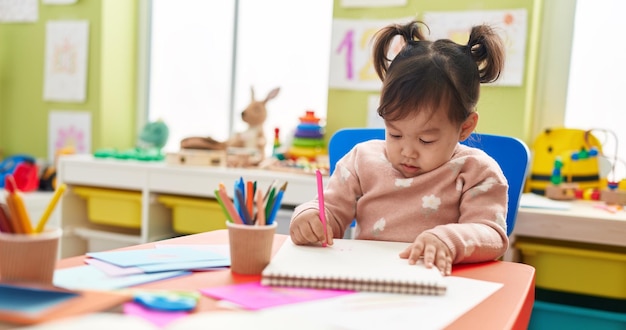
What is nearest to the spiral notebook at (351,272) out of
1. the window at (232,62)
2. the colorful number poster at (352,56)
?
the colorful number poster at (352,56)

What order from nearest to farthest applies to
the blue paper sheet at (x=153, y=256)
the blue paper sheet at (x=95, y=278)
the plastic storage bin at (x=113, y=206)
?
the blue paper sheet at (x=95, y=278) → the blue paper sheet at (x=153, y=256) → the plastic storage bin at (x=113, y=206)

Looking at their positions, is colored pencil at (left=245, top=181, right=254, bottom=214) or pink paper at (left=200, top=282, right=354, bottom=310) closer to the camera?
pink paper at (left=200, top=282, right=354, bottom=310)

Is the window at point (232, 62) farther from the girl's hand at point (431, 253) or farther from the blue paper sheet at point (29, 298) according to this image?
the blue paper sheet at point (29, 298)

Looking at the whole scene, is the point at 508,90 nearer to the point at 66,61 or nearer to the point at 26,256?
the point at 26,256

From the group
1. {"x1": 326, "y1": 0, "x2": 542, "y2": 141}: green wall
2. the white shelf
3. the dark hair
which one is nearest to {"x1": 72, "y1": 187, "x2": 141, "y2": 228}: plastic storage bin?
the white shelf

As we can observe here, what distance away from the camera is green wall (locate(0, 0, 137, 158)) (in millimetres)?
2590

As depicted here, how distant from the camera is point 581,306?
1.64m

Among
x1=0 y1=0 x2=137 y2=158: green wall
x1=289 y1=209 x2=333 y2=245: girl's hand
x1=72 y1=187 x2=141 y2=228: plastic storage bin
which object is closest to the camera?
x1=289 y1=209 x2=333 y2=245: girl's hand

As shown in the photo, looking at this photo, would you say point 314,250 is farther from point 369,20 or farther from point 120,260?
point 369,20

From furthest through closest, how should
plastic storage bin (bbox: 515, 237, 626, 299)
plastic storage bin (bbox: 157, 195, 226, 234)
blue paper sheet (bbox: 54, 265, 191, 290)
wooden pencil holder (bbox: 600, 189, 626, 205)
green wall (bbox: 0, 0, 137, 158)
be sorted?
green wall (bbox: 0, 0, 137, 158)
plastic storage bin (bbox: 157, 195, 226, 234)
wooden pencil holder (bbox: 600, 189, 626, 205)
plastic storage bin (bbox: 515, 237, 626, 299)
blue paper sheet (bbox: 54, 265, 191, 290)

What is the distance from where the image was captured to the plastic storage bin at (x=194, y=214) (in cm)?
200

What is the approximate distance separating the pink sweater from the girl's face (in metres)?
0.02

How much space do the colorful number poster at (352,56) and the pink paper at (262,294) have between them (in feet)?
5.13

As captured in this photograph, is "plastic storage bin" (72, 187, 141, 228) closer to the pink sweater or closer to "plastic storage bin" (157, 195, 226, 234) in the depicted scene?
"plastic storage bin" (157, 195, 226, 234)
